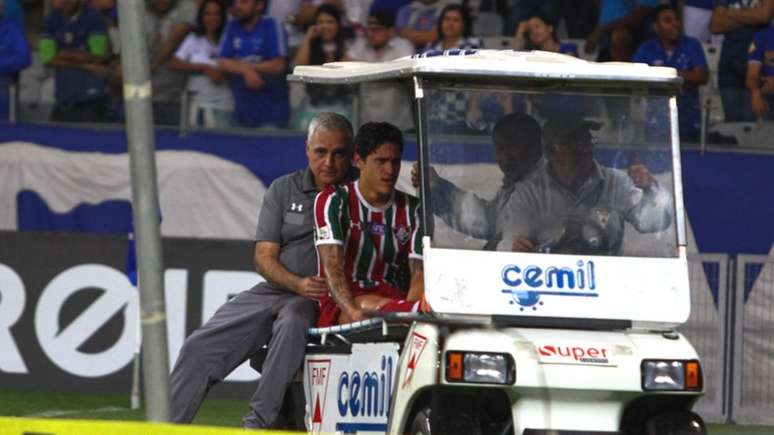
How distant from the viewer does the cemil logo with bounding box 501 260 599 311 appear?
26.0 feet

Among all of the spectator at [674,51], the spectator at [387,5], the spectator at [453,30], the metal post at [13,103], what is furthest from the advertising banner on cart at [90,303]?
the spectator at [674,51]

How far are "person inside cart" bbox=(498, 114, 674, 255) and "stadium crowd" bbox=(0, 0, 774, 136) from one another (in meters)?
6.14

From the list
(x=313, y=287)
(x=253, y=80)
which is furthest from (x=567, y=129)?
(x=253, y=80)

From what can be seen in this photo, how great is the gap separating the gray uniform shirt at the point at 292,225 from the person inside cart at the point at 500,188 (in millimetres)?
1252

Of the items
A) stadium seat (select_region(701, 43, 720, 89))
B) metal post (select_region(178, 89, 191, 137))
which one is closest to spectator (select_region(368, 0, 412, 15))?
metal post (select_region(178, 89, 191, 137))

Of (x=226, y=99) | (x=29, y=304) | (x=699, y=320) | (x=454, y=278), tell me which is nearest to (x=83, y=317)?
(x=29, y=304)

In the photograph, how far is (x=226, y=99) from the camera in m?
15.1

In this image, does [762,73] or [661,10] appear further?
[661,10]

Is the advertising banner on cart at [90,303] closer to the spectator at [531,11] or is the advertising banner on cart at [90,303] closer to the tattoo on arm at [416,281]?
the spectator at [531,11]

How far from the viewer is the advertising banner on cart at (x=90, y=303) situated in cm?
1411

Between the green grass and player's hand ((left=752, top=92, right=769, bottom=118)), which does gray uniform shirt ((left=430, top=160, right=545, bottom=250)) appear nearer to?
the green grass

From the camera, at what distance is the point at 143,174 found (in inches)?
252

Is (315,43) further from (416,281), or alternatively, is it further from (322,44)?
(416,281)

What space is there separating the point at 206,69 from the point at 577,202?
768 cm
